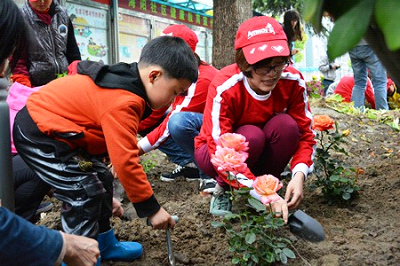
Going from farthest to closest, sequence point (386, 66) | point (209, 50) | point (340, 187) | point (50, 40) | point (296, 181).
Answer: point (209, 50), point (50, 40), point (340, 187), point (296, 181), point (386, 66)

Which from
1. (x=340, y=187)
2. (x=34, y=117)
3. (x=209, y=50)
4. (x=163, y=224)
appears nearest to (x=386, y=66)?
(x=163, y=224)

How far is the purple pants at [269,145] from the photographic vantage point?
2.52m

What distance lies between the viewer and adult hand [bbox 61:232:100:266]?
147cm

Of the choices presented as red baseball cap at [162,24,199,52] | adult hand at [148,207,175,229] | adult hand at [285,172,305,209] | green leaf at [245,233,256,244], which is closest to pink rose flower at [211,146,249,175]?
green leaf at [245,233,256,244]

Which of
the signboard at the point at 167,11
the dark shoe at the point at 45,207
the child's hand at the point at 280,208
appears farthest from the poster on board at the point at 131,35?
the child's hand at the point at 280,208

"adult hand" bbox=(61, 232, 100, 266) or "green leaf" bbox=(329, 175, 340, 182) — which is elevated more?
"adult hand" bbox=(61, 232, 100, 266)

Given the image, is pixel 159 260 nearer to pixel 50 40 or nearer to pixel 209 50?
pixel 50 40

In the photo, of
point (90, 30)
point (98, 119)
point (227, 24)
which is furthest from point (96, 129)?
point (90, 30)

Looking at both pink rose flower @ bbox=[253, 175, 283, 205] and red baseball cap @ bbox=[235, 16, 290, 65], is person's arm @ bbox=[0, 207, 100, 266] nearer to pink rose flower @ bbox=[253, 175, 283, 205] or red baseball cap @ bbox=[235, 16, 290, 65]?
pink rose flower @ bbox=[253, 175, 283, 205]

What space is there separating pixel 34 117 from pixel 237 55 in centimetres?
107

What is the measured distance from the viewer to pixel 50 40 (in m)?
3.41

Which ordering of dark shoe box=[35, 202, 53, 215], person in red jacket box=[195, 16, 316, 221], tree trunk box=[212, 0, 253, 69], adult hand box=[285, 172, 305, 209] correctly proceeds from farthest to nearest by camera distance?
tree trunk box=[212, 0, 253, 69] → dark shoe box=[35, 202, 53, 215] → person in red jacket box=[195, 16, 316, 221] → adult hand box=[285, 172, 305, 209]

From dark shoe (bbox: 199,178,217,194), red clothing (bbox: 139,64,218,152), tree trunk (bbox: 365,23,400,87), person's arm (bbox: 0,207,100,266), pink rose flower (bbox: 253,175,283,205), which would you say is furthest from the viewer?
red clothing (bbox: 139,64,218,152)

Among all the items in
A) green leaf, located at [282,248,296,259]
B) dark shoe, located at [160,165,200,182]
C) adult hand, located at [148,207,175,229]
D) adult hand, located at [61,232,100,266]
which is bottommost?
dark shoe, located at [160,165,200,182]
